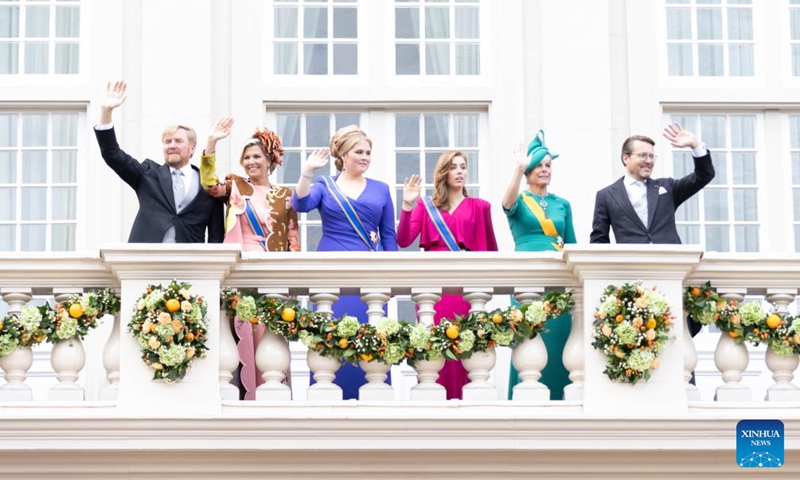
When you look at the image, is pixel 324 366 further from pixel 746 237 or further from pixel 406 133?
pixel 746 237

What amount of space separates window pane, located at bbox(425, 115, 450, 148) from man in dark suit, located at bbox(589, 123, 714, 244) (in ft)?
10.8

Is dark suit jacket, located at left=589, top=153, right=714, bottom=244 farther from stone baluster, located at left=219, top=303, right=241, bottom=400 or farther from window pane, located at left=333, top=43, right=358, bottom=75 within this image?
window pane, located at left=333, top=43, right=358, bottom=75

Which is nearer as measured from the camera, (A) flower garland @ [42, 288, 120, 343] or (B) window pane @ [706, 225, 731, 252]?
(A) flower garland @ [42, 288, 120, 343]

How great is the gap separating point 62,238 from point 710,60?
18.0 ft

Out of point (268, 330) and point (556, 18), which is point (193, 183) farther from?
point (556, 18)

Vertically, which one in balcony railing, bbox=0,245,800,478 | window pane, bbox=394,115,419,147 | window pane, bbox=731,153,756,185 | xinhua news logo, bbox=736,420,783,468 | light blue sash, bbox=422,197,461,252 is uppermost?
window pane, bbox=394,115,419,147

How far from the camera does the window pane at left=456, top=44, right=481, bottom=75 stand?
1658cm

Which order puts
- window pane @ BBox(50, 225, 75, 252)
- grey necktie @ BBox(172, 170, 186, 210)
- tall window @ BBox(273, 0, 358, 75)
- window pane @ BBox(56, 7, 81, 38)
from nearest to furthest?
grey necktie @ BBox(172, 170, 186, 210) < window pane @ BBox(50, 225, 75, 252) < window pane @ BBox(56, 7, 81, 38) < tall window @ BBox(273, 0, 358, 75)

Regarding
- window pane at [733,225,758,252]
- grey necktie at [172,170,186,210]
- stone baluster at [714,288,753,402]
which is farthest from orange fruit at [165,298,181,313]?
window pane at [733,225,758,252]

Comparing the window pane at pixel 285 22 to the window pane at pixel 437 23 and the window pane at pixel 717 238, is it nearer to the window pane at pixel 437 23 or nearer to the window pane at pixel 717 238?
the window pane at pixel 437 23

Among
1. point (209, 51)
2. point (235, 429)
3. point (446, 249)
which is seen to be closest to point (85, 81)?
point (209, 51)

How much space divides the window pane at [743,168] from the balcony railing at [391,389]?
4.12 metres

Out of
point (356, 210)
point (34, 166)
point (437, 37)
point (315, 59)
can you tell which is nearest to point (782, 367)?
point (356, 210)

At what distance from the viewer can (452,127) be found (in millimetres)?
16516
